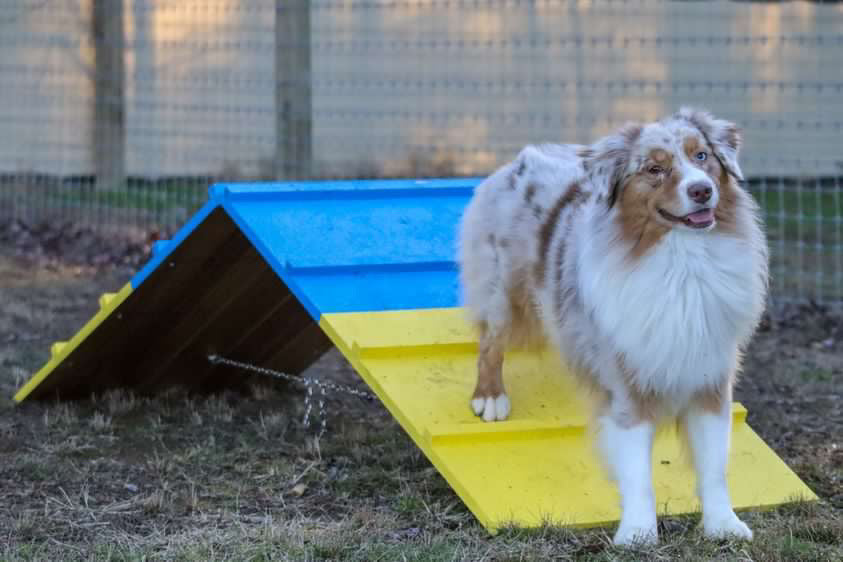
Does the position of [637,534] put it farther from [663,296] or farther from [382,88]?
[382,88]

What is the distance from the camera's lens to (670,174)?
12.6 feet

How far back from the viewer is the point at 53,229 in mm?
10055

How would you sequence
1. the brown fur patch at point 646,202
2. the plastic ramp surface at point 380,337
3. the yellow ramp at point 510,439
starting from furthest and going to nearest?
the plastic ramp surface at point 380,337 → the yellow ramp at point 510,439 → the brown fur patch at point 646,202

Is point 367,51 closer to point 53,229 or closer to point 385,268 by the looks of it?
point 53,229

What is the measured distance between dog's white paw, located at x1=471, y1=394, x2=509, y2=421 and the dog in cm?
48

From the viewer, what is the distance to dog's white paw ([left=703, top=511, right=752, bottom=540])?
3945mm

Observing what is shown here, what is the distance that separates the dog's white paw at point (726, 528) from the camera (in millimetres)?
3945

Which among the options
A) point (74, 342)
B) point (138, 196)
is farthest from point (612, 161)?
point (138, 196)

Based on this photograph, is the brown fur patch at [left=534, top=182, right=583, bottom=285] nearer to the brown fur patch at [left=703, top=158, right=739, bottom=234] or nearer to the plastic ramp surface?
the plastic ramp surface

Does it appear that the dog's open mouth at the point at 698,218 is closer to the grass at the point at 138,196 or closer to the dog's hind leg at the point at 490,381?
the dog's hind leg at the point at 490,381

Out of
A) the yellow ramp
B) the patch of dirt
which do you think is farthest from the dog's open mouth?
the patch of dirt

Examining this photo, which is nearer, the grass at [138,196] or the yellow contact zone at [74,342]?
the yellow contact zone at [74,342]

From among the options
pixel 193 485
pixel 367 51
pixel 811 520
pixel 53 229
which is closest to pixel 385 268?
pixel 193 485

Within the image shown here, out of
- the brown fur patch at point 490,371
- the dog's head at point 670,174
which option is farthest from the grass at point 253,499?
the dog's head at point 670,174
